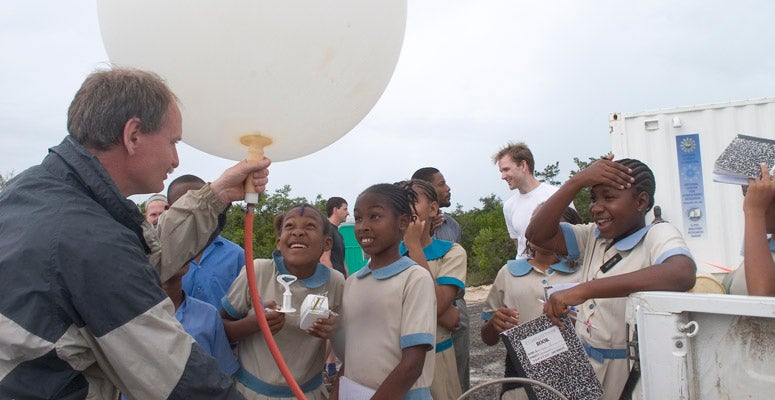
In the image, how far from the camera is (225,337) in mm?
2664

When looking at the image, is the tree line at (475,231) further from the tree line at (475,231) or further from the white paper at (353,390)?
the white paper at (353,390)

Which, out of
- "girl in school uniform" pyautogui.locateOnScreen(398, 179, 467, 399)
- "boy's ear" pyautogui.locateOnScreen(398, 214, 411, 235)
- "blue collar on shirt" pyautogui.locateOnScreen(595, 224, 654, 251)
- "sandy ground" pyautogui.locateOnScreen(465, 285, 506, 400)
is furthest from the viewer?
"sandy ground" pyautogui.locateOnScreen(465, 285, 506, 400)

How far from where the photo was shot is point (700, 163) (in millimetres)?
4363

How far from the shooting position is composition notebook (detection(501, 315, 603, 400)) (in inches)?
80.6

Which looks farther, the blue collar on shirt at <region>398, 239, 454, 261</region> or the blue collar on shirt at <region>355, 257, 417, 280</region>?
the blue collar on shirt at <region>398, 239, 454, 261</region>

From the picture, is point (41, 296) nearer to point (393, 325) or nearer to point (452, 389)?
point (393, 325)

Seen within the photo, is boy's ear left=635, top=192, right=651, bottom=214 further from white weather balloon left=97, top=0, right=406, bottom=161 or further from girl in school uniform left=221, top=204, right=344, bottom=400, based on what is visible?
girl in school uniform left=221, top=204, right=344, bottom=400

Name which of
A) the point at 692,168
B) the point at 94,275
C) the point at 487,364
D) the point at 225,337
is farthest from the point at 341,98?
the point at 487,364

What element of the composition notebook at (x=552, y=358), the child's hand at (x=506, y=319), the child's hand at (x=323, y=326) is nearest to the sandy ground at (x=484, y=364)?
the child's hand at (x=506, y=319)

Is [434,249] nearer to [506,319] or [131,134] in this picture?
[506,319]

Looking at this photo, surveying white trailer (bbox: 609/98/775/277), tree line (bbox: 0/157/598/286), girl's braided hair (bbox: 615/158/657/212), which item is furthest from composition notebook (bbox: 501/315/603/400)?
tree line (bbox: 0/157/598/286)

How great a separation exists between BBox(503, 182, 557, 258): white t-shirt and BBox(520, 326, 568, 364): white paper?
2498 mm

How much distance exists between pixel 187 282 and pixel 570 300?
2.03m

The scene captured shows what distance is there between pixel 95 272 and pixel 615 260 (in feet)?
6.03
